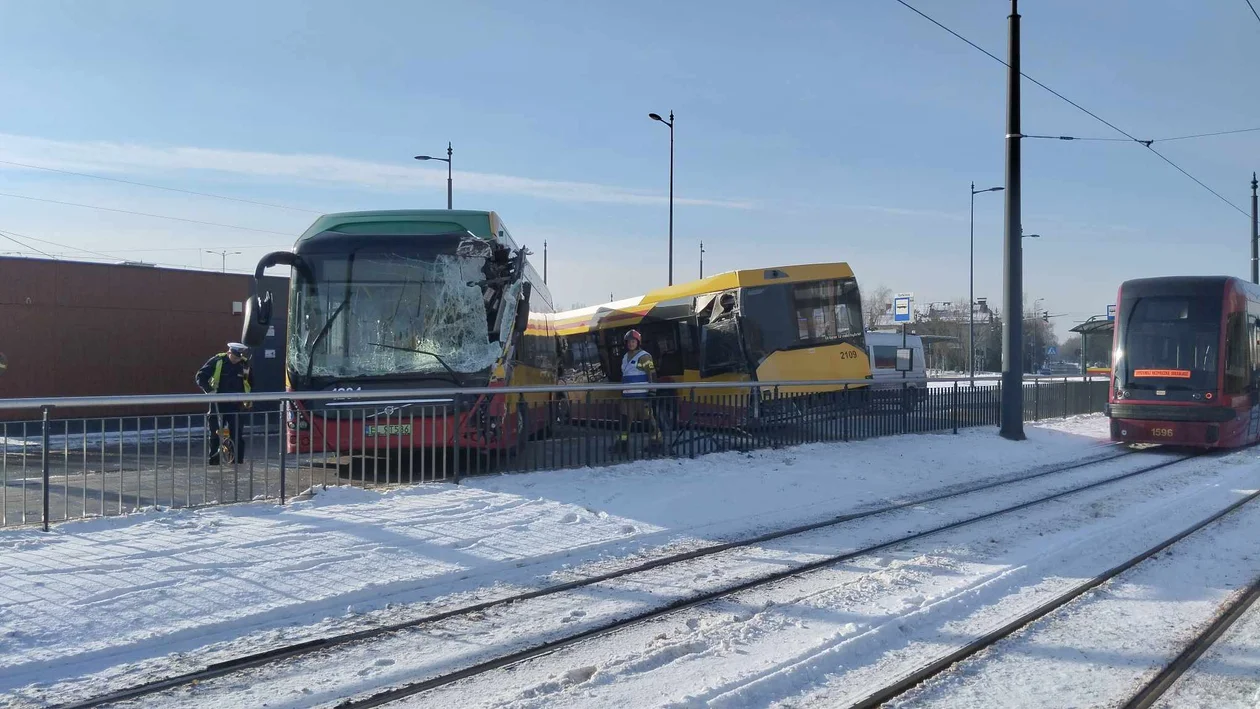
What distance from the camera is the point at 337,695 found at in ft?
14.8

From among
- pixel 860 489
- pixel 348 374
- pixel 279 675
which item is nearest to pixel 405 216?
pixel 348 374

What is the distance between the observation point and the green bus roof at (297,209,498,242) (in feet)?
37.5

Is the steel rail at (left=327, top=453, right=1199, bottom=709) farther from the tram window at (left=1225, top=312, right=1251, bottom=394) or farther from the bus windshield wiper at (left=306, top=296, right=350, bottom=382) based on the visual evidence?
the tram window at (left=1225, top=312, right=1251, bottom=394)

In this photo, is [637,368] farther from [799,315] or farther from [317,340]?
[799,315]

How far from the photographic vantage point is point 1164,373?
1653cm

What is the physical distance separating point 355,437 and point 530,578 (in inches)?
122

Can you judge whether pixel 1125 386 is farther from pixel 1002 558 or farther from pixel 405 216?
pixel 405 216

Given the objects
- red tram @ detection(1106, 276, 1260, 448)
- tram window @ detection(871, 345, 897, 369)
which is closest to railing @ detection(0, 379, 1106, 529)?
red tram @ detection(1106, 276, 1260, 448)

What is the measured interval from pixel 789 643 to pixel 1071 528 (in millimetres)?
4926

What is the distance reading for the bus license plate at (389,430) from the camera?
30.0 ft

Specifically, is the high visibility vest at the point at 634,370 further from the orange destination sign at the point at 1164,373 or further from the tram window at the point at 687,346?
the orange destination sign at the point at 1164,373

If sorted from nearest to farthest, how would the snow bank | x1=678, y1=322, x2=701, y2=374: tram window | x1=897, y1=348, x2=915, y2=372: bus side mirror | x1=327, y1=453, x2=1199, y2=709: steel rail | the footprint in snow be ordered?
1. x1=327, y1=453, x2=1199, y2=709: steel rail
2. the footprint in snow
3. the snow bank
4. x1=678, y1=322, x2=701, y2=374: tram window
5. x1=897, y1=348, x2=915, y2=372: bus side mirror

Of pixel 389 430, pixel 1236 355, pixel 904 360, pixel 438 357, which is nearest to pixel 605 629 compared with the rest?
pixel 389 430

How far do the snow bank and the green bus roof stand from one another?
3.43m
